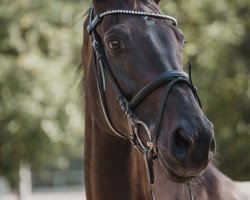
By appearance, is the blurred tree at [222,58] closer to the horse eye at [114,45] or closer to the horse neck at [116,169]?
the horse neck at [116,169]

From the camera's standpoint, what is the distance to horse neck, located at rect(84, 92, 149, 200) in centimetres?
387

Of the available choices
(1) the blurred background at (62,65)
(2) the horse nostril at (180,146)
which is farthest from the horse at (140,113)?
(1) the blurred background at (62,65)

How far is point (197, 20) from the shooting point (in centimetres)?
1128

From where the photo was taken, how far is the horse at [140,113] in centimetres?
319

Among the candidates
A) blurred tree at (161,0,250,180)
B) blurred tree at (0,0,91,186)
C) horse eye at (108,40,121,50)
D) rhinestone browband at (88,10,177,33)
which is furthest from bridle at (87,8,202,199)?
blurred tree at (0,0,91,186)

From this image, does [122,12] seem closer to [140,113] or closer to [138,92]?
[138,92]

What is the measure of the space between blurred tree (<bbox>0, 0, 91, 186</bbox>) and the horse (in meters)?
6.86

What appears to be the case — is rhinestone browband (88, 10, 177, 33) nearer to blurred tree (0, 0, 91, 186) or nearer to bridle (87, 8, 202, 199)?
bridle (87, 8, 202, 199)

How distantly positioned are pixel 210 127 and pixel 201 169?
0.69 feet

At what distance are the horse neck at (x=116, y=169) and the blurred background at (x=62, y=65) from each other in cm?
641

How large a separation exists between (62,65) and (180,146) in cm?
839

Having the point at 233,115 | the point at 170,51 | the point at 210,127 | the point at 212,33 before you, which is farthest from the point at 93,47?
the point at 212,33

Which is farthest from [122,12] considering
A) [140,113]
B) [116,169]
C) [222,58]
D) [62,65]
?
[62,65]

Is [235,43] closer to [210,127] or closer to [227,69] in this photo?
[227,69]
